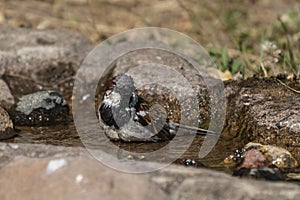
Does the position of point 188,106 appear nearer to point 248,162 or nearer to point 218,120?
point 218,120

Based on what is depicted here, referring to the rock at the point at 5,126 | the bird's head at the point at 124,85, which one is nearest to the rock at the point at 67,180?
the rock at the point at 5,126

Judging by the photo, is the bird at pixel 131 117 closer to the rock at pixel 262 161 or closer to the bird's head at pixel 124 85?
the bird's head at pixel 124 85

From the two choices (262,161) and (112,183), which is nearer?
(112,183)

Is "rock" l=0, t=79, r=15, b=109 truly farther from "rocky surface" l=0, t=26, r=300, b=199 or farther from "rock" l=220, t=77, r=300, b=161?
"rock" l=220, t=77, r=300, b=161

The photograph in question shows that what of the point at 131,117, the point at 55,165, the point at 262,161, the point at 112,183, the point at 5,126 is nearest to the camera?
the point at 112,183

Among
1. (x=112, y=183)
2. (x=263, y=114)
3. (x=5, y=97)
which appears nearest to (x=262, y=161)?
(x=263, y=114)

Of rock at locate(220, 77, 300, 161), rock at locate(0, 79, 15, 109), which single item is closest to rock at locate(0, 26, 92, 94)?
rock at locate(0, 79, 15, 109)

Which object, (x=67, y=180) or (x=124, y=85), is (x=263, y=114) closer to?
(x=124, y=85)
